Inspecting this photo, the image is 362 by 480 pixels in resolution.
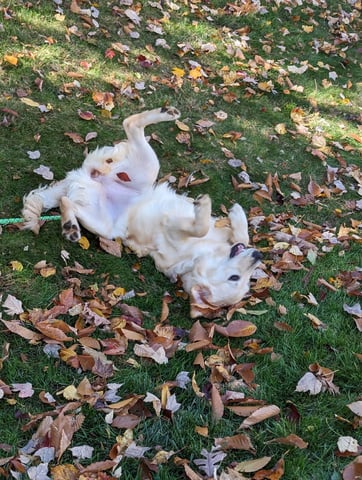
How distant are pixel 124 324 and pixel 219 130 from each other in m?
3.12

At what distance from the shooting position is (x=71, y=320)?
380cm

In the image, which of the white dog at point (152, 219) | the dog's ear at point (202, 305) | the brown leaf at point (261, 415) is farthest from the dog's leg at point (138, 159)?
the brown leaf at point (261, 415)

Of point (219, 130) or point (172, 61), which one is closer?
point (219, 130)

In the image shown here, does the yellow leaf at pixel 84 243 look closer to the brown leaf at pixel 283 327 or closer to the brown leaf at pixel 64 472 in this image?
the brown leaf at pixel 283 327

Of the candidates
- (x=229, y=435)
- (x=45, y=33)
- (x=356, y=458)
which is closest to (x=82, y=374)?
(x=229, y=435)

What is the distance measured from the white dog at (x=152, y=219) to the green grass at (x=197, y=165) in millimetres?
162

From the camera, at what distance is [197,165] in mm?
5676

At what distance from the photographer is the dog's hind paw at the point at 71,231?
4.29 meters

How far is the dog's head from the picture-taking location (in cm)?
418

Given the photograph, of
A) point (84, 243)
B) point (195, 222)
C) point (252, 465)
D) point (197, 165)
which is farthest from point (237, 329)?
point (197, 165)

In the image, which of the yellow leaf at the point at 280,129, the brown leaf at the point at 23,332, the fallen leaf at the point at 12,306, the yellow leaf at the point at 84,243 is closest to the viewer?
the brown leaf at the point at 23,332

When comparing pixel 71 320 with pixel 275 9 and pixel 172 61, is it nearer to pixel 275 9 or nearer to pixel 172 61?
pixel 172 61

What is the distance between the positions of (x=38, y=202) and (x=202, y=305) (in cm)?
156

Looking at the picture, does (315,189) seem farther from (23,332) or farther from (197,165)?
(23,332)
